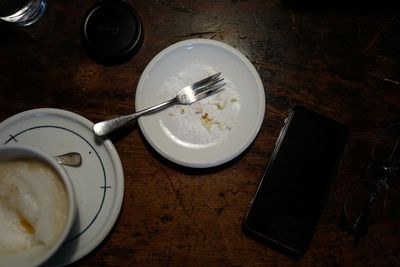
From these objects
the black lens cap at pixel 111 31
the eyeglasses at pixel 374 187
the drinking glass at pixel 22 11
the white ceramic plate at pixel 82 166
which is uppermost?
the drinking glass at pixel 22 11

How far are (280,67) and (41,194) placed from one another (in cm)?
86

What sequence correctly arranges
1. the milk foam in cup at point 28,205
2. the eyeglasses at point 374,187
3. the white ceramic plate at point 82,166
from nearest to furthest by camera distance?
1. the milk foam in cup at point 28,205
2. the white ceramic plate at point 82,166
3. the eyeglasses at point 374,187

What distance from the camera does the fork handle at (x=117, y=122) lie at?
1.09 m

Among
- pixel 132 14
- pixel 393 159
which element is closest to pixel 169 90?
pixel 132 14

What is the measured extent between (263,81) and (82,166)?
2.18 ft

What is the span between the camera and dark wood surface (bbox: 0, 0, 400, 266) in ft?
3.78

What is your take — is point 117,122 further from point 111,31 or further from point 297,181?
point 297,181

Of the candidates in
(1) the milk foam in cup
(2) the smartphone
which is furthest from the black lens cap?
(2) the smartphone

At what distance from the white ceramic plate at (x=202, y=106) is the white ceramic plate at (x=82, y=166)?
0.16 m

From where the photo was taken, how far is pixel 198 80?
1.22 meters

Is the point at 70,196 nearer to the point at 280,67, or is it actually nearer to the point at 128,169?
the point at 128,169

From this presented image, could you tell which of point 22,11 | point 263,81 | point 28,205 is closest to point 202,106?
point 263,81

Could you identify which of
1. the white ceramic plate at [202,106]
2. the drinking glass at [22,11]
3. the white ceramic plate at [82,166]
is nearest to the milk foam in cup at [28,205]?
the white ceramic plate at [82,166]

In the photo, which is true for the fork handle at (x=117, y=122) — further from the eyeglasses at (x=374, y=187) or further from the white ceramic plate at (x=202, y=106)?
the eyeglasses at (x=374, y=187)
